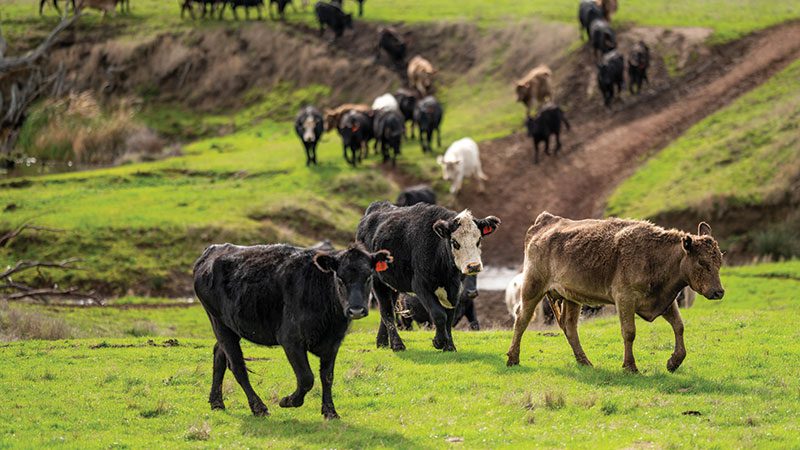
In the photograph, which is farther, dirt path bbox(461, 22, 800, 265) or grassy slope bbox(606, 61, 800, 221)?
dirt path bbox(461, 22, 800, 265)

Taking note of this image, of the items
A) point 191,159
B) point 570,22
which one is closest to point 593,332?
point 191,159

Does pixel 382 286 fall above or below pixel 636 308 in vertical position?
below

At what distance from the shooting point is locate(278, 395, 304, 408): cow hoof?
12.8m

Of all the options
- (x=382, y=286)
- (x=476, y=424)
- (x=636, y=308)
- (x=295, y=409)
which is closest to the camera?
(x=476, y=424)

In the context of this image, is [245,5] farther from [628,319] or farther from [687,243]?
[687,243]

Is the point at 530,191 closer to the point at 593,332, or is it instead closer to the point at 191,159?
the point at 191,159

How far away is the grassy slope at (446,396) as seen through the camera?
12.0 meters

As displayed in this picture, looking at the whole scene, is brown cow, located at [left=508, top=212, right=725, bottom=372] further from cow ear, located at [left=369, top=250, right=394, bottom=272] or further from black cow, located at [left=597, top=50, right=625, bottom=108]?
black cow, located at [left=597, top=50, right=625, bottom=108]

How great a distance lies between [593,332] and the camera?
1928 cm

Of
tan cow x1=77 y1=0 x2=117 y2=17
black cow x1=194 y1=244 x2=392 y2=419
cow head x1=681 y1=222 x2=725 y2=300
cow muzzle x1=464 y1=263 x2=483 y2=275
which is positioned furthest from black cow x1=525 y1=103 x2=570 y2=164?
tan cow x1=77 y1=0 x2=117 y2=17

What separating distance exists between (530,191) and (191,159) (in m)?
14.1

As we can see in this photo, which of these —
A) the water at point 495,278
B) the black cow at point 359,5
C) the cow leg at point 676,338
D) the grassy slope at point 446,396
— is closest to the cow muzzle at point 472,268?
the grassy slope at point 446,396

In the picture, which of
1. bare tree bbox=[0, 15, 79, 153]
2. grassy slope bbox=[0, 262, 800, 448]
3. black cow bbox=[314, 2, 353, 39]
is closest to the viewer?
grassy slope bbox=[0, 262, 800, 448]

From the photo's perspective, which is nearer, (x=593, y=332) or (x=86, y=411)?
(x=86, y=411)
